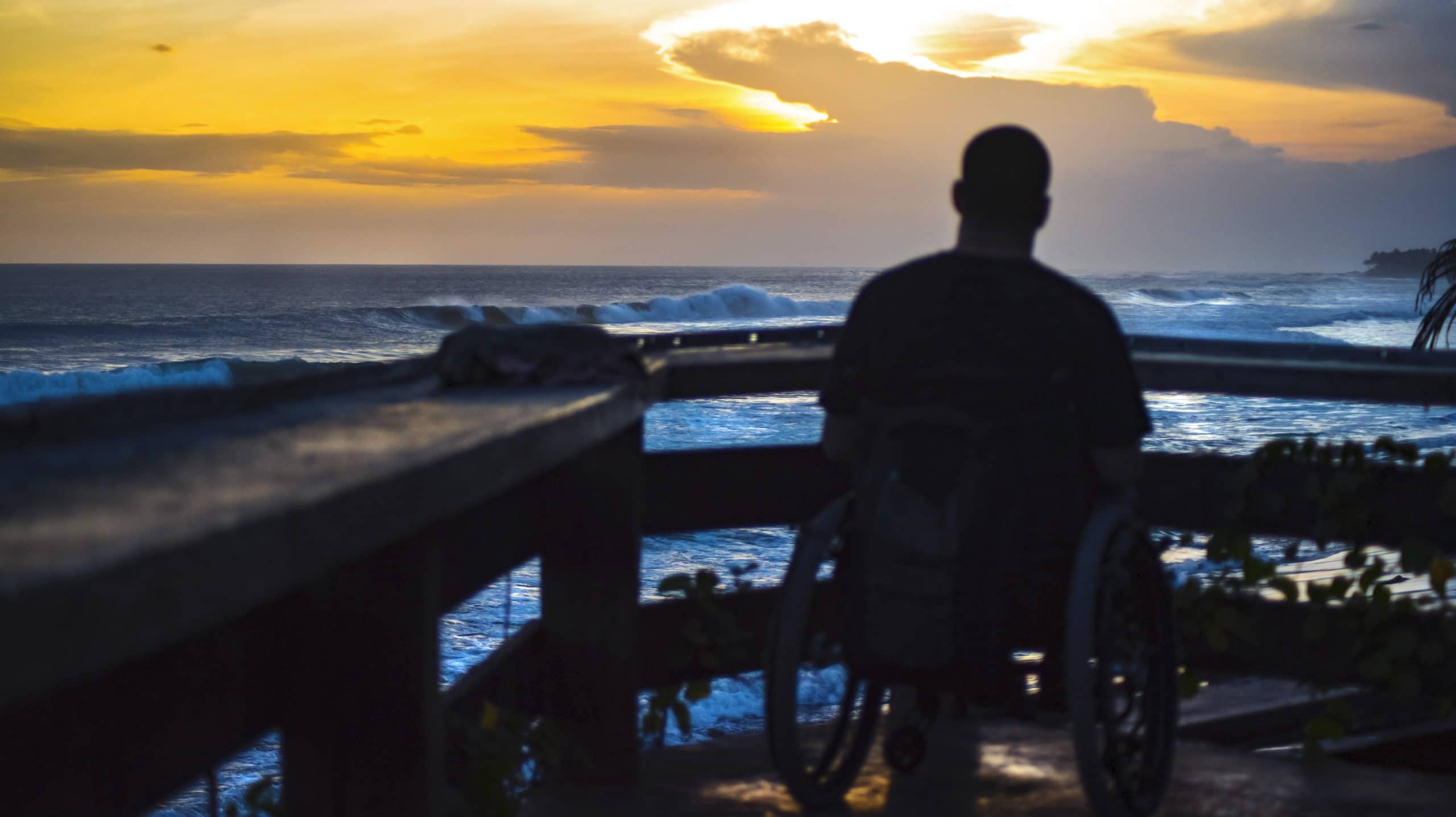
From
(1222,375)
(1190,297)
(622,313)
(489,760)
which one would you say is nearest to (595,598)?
(489,760)

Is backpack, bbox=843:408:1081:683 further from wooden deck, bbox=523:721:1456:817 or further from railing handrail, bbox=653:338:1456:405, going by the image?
railing handrail, bbox=653:338:1456:405

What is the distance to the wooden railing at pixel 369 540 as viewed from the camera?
1.96 feet

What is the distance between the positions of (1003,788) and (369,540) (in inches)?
67.1

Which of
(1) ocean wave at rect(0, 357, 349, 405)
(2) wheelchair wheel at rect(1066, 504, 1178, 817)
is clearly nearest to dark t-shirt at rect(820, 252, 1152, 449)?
(2) wheelchair wheel at rect(1066, 504, 1178, 817)

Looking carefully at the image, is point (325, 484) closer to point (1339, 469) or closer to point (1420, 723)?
point (1339, 469)

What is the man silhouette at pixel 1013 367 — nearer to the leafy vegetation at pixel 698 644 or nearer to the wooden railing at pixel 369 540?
the wooden railing at pixel 369 540

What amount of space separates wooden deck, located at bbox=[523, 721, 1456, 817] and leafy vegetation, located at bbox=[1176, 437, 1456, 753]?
14 cm

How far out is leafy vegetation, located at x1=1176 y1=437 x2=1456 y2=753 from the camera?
2.25m

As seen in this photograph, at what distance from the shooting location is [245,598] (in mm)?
638

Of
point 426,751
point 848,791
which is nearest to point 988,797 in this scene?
point 848,791

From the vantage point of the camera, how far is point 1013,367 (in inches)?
63.9

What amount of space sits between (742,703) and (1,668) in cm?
447

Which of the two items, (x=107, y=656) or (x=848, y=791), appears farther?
(x=848, y=791)

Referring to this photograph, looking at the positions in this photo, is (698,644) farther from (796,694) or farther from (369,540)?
(369,540)
